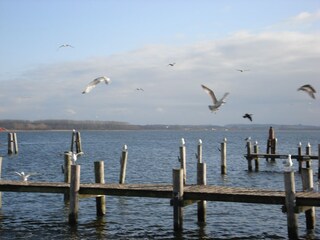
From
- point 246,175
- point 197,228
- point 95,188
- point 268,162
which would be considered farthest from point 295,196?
point 268,162

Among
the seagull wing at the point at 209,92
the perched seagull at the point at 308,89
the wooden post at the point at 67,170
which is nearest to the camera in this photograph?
the seagull wing at the point at 209,92

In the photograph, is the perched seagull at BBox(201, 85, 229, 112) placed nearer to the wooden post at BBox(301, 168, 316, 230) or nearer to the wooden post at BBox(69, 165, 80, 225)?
the wooden post at BBox(301, 168, 316, 230)

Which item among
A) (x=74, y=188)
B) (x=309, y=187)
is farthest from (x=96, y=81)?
(x=309, y=187)

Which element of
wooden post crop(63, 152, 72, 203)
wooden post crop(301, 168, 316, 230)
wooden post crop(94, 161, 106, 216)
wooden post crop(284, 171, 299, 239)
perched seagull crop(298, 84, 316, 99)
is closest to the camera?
wooden post crop(284, 171, 299, 239)

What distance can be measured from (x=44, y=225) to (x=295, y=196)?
955 cm

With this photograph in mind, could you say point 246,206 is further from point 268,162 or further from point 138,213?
point 268,162

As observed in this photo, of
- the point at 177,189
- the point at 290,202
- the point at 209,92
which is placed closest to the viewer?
the point at 290,202

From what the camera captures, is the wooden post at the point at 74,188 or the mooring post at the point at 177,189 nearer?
the mooring post at the point at 177,189

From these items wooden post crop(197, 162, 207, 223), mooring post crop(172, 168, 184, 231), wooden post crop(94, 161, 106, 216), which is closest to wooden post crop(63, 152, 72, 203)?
wooden post crop(94, 161, 106, 216)

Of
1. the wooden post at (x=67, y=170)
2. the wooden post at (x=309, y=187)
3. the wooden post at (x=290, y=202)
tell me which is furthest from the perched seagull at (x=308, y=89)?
the wooden post at (x=67, y=170)

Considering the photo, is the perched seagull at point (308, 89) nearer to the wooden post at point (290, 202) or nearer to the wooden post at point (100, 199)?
the wooden post at point (290, 202)

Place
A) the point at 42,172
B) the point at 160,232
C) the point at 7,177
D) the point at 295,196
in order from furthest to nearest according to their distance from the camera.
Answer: the point at 42,172, the point at 7,177, the point at 160,232, the point at 295,196

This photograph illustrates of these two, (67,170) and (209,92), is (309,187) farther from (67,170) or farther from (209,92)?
(67,170)

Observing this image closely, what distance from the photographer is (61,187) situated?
20.5 metres
